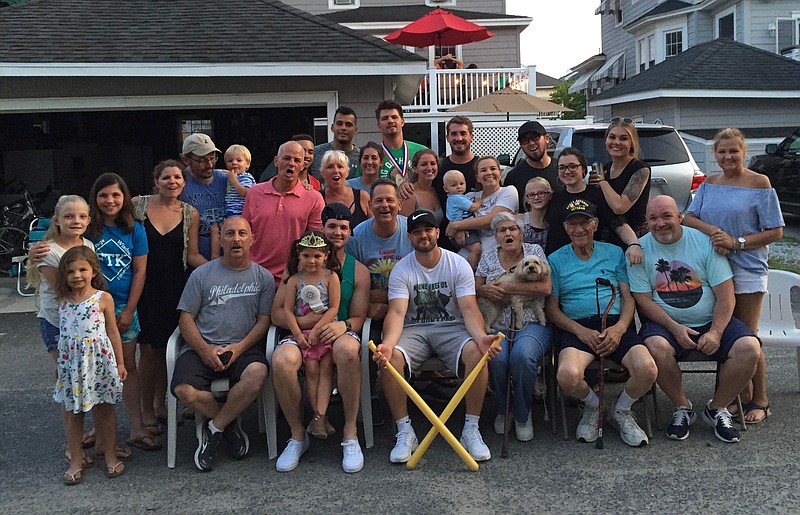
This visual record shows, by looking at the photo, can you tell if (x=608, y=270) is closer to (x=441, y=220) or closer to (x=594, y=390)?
(x=594, y=390)

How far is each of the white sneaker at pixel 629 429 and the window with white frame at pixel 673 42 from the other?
70.8ft

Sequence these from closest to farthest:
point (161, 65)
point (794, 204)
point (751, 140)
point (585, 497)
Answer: point (585, 497) < point (161, 65) < point (794, 204) < point (751, 140)

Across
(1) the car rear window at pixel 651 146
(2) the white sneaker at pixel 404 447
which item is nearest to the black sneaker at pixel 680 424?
(2) the white sneaker at pixel 404 447

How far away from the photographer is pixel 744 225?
14.9ft

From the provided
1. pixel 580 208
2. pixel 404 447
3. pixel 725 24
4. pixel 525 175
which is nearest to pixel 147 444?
pixel 404 447

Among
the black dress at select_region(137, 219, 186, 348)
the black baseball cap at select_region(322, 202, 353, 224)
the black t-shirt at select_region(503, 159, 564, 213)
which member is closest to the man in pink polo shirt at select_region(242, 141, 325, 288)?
the black baseball cap at select_region(322, 202, 353, 224)

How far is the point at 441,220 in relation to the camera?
5234mm

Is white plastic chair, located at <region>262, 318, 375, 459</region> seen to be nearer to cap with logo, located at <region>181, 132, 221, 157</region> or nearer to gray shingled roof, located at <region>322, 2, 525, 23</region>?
cap with logo, located at <region>181, 132, 221, 157</region>

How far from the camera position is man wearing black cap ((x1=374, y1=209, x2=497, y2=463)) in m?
4.27

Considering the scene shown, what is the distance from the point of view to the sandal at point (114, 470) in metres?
4.07

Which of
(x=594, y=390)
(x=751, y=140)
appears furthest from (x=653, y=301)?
(x=751, y=140)

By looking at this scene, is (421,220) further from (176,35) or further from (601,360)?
(176,35)

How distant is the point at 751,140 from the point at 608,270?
1401 centimetres

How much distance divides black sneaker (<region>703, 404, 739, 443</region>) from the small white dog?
1.10 meters
